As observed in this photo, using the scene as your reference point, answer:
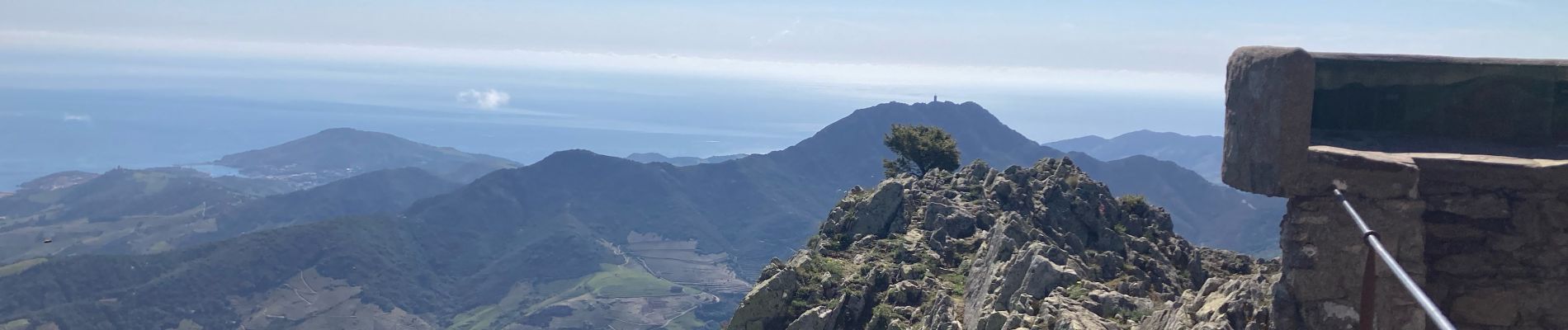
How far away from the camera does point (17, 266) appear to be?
18825cm

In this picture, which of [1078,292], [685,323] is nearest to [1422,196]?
[1078,292]

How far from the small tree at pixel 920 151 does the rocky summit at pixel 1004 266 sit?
10.6 meters

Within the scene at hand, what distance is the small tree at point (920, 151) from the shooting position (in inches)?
1887

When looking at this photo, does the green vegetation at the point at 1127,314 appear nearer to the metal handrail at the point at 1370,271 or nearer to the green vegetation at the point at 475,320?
the metal handrail at the point at 1370,271

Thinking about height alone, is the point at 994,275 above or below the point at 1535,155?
below

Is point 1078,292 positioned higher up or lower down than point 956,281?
higher up

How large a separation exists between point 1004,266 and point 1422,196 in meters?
12.0

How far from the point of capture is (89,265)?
594ft

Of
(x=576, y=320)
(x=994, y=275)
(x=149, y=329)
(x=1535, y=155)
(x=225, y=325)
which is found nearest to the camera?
(x=1535, y=155)

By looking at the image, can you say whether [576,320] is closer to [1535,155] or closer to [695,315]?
[695,315]

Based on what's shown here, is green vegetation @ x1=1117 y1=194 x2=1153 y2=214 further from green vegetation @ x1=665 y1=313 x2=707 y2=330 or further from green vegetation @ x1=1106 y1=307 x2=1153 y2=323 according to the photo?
green vegetation @ x1=665 y1=313 x2=707 y2=330

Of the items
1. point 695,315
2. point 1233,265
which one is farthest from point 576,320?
point 1233,265

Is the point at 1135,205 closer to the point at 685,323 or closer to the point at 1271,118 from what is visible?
the point at 1271,118

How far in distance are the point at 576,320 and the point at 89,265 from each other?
8375 centimetres
